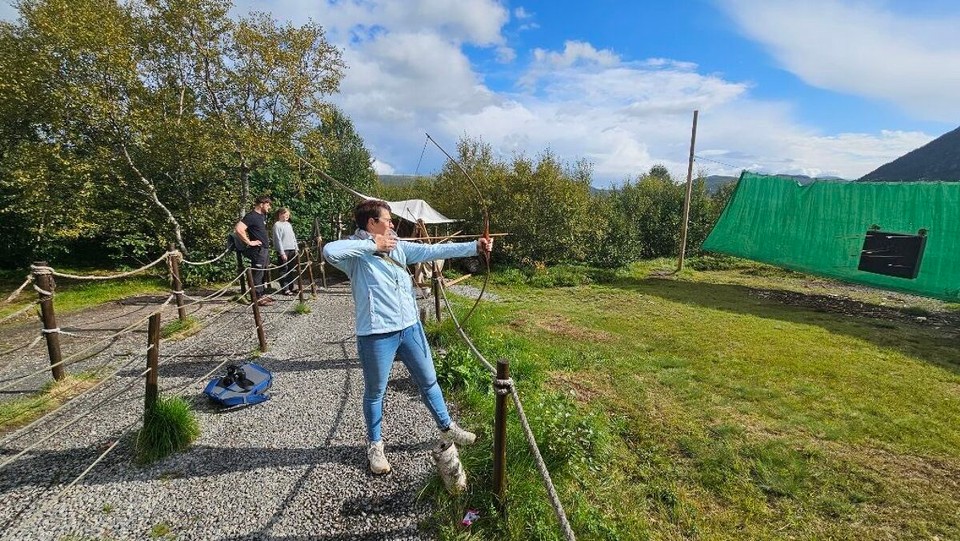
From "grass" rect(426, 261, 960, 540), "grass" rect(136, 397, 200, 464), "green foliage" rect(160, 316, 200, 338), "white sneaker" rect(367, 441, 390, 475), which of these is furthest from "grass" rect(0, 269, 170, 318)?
"white sneaker" rect(367, 441, 390, 475)

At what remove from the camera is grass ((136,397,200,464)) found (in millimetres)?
3311

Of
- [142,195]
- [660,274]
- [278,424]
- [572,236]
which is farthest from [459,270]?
[278,424]

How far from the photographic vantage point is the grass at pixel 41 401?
3.79 m

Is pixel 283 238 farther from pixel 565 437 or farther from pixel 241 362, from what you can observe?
pixel 565 437

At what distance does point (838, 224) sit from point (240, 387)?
46.0 ft

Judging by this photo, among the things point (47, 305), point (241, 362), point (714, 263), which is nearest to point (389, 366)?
point (241, 362)

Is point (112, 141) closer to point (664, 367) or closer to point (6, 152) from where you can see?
point (6, 152)

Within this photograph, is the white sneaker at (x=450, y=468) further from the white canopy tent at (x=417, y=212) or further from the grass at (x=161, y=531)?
the white canopy tent at (x=417, y=212)

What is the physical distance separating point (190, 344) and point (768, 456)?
690 centimetres

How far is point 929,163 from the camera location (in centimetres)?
4209

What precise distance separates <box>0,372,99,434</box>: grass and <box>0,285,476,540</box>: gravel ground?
0.18 metres

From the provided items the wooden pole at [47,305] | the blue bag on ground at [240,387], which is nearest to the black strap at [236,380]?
the blue bag on ground at [240,387]

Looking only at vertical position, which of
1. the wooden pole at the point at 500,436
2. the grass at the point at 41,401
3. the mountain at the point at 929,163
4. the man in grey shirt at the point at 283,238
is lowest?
the grass at the point at 41,401

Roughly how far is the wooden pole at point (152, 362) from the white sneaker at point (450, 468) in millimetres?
2293
